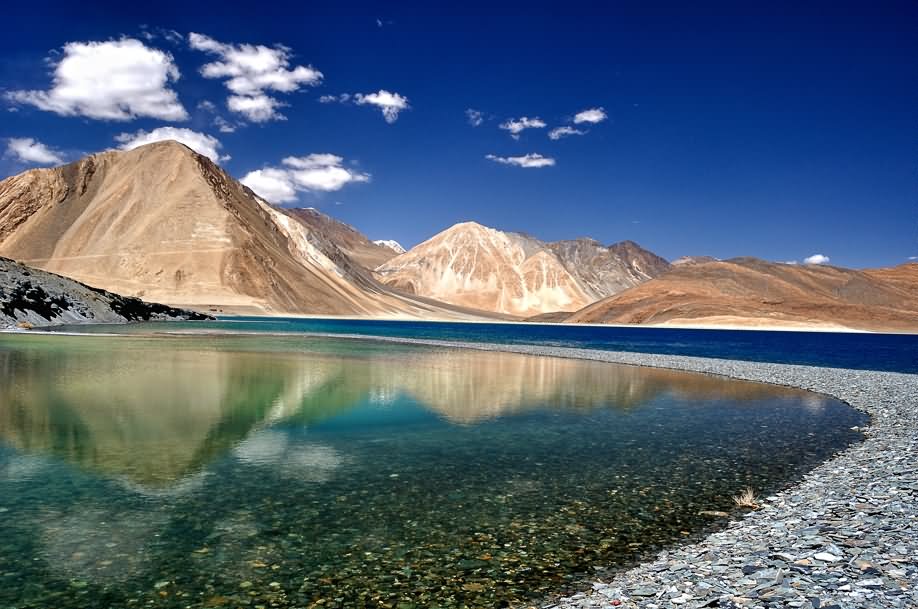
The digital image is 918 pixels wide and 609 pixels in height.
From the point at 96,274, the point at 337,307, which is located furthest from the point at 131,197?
the point at 337,307

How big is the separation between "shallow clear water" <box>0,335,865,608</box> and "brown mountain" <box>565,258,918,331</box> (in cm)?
13227

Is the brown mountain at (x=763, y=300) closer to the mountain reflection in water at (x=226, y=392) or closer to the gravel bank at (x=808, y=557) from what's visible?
the mountain reflection in water at (x=226, y=392)

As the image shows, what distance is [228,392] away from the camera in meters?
27.0

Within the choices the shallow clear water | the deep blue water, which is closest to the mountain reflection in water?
the shallow clear water

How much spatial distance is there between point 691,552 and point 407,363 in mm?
35572

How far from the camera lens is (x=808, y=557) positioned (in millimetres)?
9383

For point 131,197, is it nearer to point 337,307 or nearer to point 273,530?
point 337,307

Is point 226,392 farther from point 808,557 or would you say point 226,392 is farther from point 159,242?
point 159,242

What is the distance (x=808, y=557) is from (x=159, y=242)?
188 meters

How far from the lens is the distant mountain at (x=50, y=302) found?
7412 centimetres

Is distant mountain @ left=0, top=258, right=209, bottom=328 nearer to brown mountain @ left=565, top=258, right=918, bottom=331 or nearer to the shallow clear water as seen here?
the shallow clear water

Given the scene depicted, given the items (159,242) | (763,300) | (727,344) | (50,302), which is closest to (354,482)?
(50,302)

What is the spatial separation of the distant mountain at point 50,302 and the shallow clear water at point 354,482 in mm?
54484

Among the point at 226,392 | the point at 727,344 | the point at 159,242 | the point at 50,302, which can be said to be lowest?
the point at 226,392
